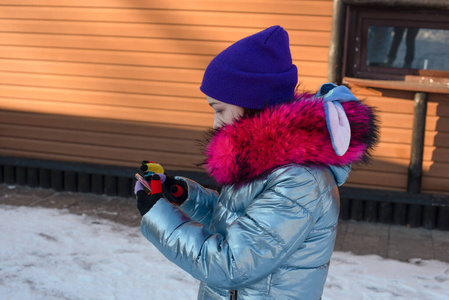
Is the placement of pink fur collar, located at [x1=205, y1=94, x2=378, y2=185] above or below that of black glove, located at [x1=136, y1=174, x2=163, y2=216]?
above

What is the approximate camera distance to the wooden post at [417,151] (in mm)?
5922

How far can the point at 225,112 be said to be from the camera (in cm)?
204

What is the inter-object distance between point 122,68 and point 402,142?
3.10 meters

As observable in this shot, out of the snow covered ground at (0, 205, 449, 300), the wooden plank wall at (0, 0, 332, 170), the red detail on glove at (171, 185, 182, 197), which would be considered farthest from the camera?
the wooden plank wall at (0, 0, 332, 170)

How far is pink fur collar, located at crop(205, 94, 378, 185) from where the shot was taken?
1838 millimetres

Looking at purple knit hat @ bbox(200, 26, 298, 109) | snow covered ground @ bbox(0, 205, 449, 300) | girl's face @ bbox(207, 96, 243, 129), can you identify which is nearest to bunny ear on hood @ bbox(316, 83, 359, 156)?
purple knit hat @ bbox(200, 26, 298, 109)

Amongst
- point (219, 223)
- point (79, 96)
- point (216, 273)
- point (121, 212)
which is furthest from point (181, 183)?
point (79, 96)

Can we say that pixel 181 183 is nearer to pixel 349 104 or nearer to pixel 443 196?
pixel 349 104

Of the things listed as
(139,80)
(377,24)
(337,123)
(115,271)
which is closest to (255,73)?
(337,123)

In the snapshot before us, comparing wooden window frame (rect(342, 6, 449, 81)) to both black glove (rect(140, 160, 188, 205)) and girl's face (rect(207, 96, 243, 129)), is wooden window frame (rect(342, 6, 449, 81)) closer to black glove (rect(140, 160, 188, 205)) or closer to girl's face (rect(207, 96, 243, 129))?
black glove (rect(140, 160, 188, 205))

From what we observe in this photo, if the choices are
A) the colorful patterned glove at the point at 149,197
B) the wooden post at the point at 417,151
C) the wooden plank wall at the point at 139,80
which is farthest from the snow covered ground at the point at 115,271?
the colorful patterned glove at the point at 149,197

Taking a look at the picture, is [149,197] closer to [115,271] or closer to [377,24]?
[115,271]

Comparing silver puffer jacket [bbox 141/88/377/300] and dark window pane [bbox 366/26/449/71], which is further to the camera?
dark window pane [bbox 366/26/449/71]

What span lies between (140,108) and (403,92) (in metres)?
2.81
